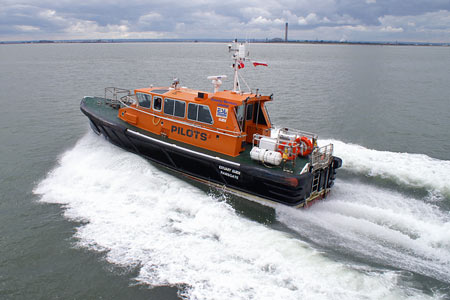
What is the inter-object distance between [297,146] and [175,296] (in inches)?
184

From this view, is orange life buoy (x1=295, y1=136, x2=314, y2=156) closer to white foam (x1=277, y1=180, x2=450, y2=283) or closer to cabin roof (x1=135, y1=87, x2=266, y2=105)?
white foam (x1=277, y1=180, x2=450, y2=283)

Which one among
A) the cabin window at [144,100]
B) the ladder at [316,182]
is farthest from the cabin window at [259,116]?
the cabin window at [144,100]

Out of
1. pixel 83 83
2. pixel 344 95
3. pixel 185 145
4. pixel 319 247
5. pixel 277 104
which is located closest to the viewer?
pixel 319 247

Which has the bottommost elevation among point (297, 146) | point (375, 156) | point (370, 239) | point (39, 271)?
point (39, 271)

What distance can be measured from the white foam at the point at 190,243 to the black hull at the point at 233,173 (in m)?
0.54

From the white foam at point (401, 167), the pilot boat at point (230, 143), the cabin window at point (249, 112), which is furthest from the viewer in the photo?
the cabin window at point (249, 112)

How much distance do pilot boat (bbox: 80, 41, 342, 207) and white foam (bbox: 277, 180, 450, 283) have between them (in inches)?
22.4

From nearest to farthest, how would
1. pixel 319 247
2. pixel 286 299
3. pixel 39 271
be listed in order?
1. pixel 286 299
2. pixel 39 271
3. pixel 319 247

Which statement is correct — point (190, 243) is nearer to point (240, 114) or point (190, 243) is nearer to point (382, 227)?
point (240, 114)

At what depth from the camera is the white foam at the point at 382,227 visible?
640 centimetres

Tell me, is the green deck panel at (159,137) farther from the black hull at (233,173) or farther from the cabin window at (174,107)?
the cabin window at (174,107)

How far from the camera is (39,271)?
6.41 meters

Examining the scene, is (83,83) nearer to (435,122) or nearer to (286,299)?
(435,122)

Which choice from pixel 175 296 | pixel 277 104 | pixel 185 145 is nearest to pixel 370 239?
pixel 175 296
